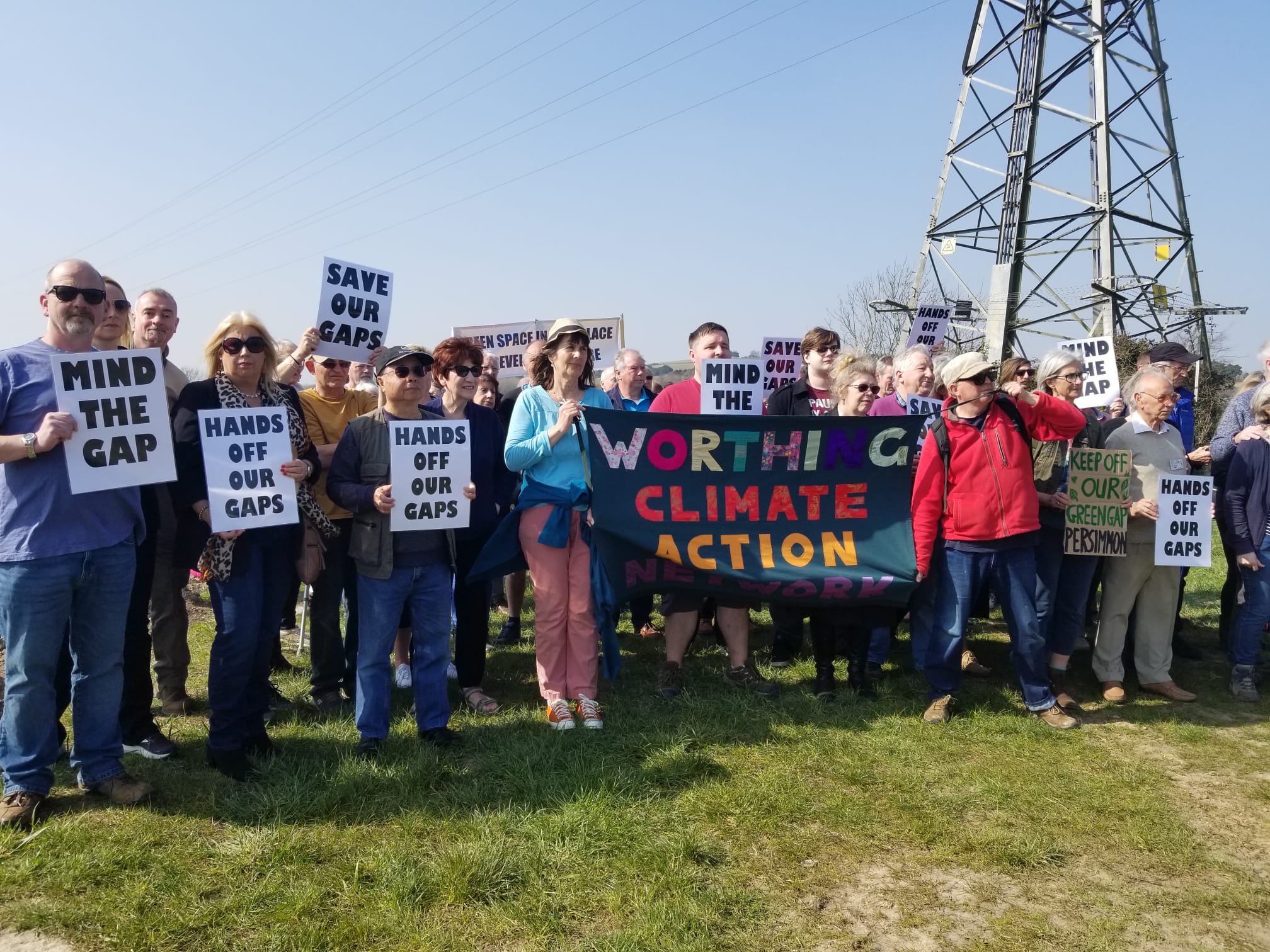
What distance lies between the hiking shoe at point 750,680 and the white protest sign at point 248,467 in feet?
10.7

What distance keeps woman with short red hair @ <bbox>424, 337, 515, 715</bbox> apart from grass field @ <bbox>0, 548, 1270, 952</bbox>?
1.33 ft

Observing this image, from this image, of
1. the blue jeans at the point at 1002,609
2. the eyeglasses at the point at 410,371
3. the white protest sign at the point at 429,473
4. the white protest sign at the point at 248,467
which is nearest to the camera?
the white protest sign at the point at 248,467

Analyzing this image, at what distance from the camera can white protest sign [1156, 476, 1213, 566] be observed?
5.95 m

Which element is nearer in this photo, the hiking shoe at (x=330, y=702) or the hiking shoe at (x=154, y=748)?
the hiking shoe at (x=154, y=748)

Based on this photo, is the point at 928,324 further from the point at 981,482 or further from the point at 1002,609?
the point at 1002,609

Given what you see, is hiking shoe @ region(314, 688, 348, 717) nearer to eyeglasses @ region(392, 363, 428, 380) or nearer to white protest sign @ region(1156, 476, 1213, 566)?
eyeglasses @ region(392, 363, 428, 380)

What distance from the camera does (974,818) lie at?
419 centimetres

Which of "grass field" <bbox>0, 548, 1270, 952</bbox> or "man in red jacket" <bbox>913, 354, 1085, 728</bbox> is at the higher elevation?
"man in red jacket" <bbox>913, 354, 1085, 728</bbox>

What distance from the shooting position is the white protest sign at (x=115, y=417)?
3715 mm

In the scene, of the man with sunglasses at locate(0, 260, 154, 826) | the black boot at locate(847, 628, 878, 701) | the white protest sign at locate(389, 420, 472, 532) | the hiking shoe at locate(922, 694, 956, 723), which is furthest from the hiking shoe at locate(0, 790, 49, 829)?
the hiking shoe at locate(922, 694, 956, 723)

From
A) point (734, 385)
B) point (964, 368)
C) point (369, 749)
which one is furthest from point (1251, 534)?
point (369, 749)

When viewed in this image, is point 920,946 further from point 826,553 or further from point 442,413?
point 442,413

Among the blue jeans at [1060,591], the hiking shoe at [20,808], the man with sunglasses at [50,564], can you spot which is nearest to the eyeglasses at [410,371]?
the man with sunglasses at [50,564]

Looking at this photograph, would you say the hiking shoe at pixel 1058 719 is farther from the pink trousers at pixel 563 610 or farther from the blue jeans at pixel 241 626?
the blue jeans at pixel 241 626
